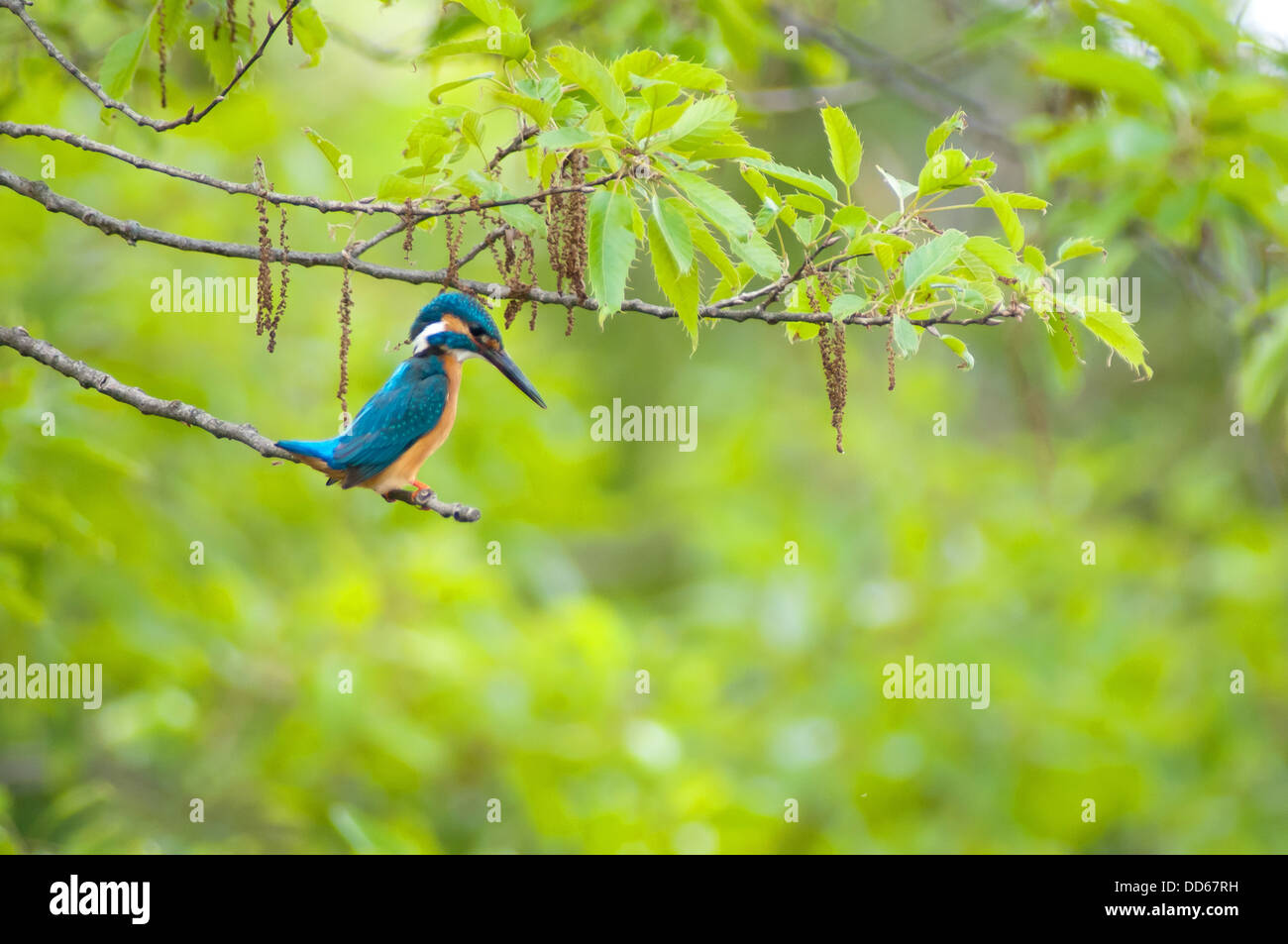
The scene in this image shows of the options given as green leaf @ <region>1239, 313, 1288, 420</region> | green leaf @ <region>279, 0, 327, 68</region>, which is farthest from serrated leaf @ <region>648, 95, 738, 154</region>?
green leaf @ <region>1239, 313, 1288, 420</region>

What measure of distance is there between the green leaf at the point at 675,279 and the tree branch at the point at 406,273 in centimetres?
7

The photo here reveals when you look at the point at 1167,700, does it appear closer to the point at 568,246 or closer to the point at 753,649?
the point at 753,649

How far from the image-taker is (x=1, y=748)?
631 cm

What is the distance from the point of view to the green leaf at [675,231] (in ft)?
6.81

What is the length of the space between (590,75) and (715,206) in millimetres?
332

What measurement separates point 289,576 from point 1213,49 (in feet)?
18.8

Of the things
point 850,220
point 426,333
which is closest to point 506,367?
point 426,333

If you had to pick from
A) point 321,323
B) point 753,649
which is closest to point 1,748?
point 321,323

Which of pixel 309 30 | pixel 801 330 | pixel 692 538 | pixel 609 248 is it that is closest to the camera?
pixel 609 248

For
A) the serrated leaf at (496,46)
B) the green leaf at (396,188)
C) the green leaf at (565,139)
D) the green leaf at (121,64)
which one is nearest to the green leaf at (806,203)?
the green leaf at (565,139)

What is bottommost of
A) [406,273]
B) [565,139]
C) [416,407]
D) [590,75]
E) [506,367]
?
[416,407]

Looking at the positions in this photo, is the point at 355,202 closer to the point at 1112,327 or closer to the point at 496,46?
the point at 496,46

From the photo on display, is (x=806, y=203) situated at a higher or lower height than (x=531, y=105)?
lower

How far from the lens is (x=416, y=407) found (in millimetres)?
2342
